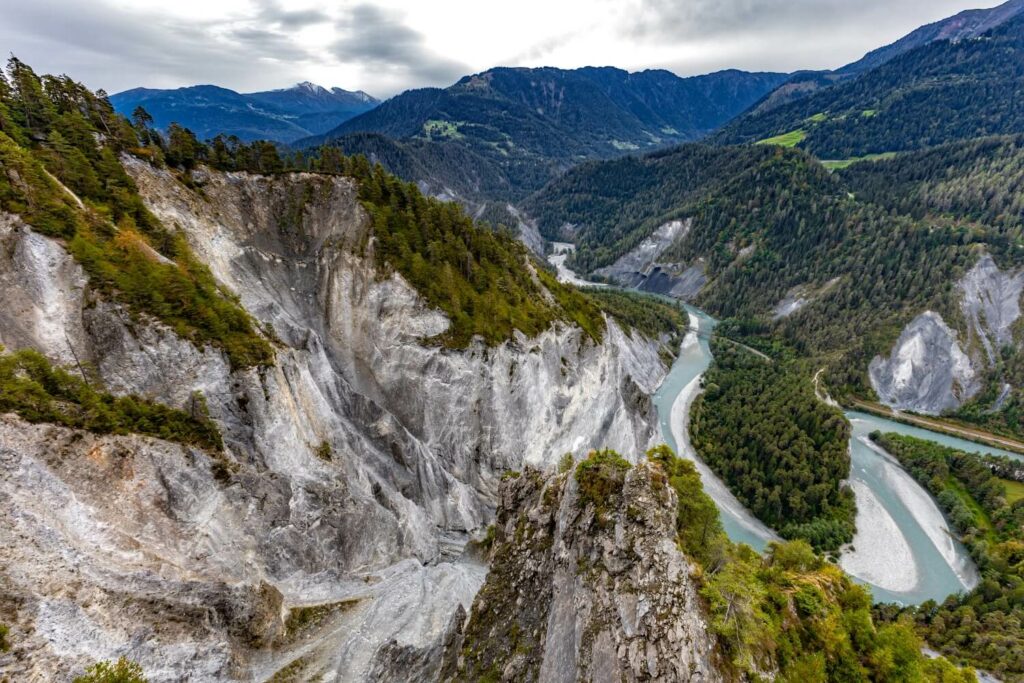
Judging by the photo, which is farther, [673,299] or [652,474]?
[673,299]

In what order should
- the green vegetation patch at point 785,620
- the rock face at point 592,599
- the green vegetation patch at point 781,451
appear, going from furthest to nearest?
1. the green vegetation patch at point 781,451
2. the green vegetation patch at point 785,620
3. the rock face at point 592,599

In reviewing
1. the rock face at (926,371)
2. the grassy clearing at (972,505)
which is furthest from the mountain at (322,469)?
the rock face at (926,371)

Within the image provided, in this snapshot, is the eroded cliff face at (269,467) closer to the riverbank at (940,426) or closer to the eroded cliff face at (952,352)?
the riverbank at (940,426)

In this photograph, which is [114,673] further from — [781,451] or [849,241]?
[849,241]

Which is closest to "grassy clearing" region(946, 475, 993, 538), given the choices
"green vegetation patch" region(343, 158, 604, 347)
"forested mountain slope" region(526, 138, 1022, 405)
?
"forested mountain slope" region(526, 138, 1022, 405)

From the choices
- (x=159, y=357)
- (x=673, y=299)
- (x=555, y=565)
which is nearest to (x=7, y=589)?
(x=159, y=357)

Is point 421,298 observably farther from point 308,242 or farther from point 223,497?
point 223,497
